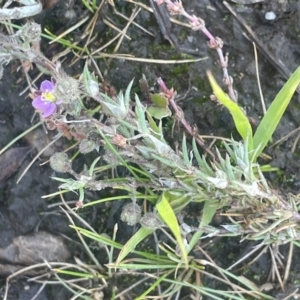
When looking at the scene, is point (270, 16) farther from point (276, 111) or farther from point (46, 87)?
point (46, 87)

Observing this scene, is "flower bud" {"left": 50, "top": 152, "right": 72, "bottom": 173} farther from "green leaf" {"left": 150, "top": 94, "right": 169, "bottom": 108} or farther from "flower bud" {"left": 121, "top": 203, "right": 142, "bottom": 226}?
"green leaf" {"left": 150, "top": 94, "right": 169, "bottom": 108}

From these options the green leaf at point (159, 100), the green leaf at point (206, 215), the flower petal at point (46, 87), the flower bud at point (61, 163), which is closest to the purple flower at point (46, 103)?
the flower petal at point (46, 87)

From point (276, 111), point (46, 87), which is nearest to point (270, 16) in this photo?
point (276, 111)

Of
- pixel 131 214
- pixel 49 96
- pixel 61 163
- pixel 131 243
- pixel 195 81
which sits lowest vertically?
pixel 131 243

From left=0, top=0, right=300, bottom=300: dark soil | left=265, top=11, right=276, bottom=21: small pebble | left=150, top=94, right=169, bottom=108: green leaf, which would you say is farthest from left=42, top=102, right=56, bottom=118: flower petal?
left=265, top=11, right=276, bottom=21: small pebble

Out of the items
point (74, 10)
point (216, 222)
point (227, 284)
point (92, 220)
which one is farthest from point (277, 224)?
point (74, 10)
